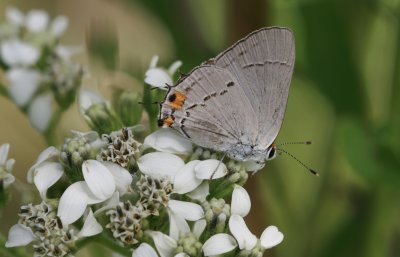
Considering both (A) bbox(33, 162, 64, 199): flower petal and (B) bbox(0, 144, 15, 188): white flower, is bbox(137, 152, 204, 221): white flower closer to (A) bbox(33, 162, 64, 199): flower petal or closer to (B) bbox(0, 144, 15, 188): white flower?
(A) bbox(33, 162, 64, 199): flower petal

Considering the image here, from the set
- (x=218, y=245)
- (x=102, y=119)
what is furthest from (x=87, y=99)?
(x=218, y=245)

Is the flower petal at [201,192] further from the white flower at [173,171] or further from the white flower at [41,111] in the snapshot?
the white flower at [41,111]

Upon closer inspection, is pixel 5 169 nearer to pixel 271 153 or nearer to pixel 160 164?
pixel 160 164

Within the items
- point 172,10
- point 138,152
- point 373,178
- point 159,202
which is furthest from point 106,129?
point 172,10

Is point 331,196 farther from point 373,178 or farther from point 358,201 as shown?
point 373,178

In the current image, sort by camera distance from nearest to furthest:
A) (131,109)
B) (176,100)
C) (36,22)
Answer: (176,100) → (131,109) → (36,22)

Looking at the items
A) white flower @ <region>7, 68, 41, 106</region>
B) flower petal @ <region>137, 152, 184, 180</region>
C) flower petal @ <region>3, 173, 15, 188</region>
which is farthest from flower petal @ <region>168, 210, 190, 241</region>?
white flower @ <region>7, 68, 41, 106</region>

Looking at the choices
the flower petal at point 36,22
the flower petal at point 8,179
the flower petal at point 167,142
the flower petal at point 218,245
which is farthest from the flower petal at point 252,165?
the flower petal at point 36,22
